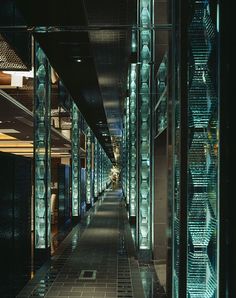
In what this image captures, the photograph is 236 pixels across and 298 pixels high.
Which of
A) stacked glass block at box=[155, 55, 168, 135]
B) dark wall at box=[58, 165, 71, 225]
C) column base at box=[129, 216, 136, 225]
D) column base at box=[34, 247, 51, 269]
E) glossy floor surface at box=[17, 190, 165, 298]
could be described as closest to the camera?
glossy floor surface at box=[17, 190, 165, 298]

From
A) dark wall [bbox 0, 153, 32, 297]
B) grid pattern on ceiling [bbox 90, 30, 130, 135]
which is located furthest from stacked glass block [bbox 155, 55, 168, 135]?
dark wall [bbox 0, 153, 32, 297]

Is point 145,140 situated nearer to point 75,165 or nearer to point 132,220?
point 132,220

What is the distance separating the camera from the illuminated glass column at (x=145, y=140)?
25.1ft

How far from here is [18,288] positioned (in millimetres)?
5770

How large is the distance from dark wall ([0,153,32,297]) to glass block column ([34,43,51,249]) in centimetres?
190

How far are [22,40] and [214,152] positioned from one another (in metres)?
4.68

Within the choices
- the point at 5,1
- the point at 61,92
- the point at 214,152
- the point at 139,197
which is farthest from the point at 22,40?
the point at 61,92

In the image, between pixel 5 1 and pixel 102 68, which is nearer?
pixel 5 1

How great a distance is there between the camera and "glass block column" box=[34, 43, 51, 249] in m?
8.13

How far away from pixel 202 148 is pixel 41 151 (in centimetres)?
620

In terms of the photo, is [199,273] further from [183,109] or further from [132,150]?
[132,150]

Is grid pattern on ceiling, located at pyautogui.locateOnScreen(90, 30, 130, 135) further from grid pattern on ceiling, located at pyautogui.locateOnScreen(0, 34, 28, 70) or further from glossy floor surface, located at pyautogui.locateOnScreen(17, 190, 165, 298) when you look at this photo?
glossy floor surface, located at pyautogui.locateOnScreen(17, 190, 165, 298)

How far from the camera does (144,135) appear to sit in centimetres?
793
